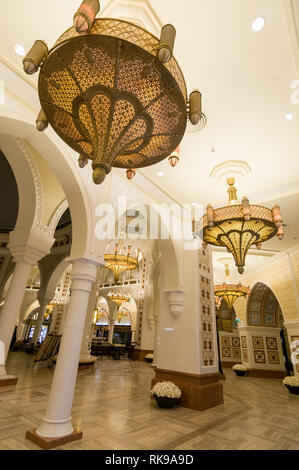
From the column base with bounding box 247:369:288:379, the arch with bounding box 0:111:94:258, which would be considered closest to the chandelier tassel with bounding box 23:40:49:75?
the arch with bounding box 0:111:94:258

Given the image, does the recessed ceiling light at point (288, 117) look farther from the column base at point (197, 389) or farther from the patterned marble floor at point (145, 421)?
the column base at point (197, 389)

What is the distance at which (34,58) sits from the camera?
5.77ft

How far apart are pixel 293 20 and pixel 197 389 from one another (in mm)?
5899

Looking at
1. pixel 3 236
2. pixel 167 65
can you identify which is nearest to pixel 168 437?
pixel 167 65

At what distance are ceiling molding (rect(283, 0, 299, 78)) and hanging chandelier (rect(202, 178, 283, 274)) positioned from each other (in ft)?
6.05

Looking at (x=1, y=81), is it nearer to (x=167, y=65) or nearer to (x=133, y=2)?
(x=133, y=2)

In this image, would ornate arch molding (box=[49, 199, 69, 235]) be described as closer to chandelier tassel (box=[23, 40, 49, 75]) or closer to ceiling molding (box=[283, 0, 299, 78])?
chandelier tassel (box=[23, 40, 49, 75])

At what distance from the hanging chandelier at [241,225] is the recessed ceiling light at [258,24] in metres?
1.99

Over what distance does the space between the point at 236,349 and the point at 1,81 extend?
1616 centimetres

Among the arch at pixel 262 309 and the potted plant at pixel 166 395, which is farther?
the arch at pixel 262 309

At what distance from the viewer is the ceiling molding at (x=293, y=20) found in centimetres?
240

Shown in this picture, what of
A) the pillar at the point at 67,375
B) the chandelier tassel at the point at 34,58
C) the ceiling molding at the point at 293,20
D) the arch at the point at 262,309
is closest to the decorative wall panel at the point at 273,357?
the arch at the point at 262,309

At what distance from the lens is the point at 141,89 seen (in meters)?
1.77

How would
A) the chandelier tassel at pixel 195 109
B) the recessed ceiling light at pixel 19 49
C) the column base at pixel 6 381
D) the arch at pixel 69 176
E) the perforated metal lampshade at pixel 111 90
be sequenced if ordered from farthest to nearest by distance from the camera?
the column base at pixel 6 381 < the arch at pixel 69 176 < the recessed ceiling light at pixel 19 49 < the chandelier tassel at pixel 195 109 < the perforated metal lampshade at pixel 111 90
